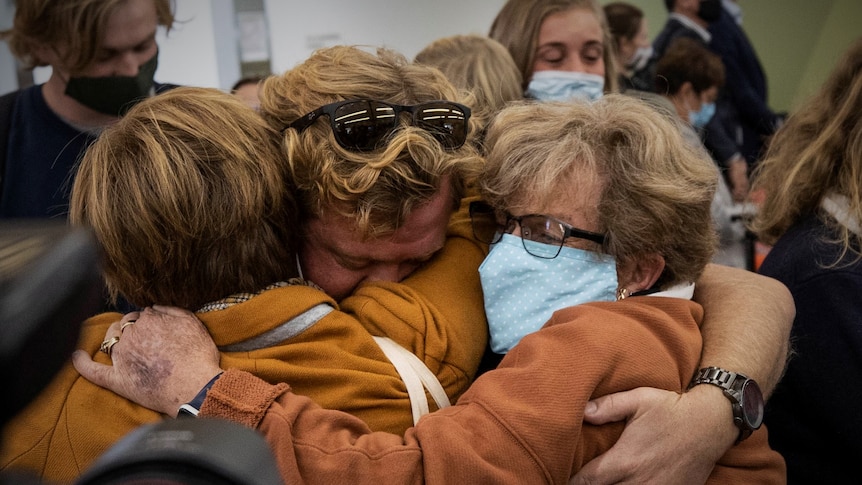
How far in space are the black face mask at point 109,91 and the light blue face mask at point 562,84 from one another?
54.8 inches

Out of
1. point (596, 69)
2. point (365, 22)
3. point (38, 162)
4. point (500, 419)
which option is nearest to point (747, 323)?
point (500, 419)

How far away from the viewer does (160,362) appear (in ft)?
4.58

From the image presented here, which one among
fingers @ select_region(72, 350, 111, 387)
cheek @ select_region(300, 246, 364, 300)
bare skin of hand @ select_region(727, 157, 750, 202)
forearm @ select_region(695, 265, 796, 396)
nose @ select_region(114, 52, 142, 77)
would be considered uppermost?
nose @ select_region(114, 52, 142, 77)

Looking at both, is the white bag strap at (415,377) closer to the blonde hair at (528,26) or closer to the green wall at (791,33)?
the blonde hair at (528,26)

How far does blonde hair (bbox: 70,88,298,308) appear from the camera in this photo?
1389 millimetres

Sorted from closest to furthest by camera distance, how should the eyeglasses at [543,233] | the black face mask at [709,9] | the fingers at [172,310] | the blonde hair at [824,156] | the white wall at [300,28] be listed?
the fingers at [172,310] < the eyeglasses at [543,233] < the blonde hair at [824,156] < the white wall at [300,28] < the black face mask at [709,9]

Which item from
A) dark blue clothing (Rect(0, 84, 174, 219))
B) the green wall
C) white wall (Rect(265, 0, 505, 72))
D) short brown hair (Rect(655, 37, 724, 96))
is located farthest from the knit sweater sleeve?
the green wall

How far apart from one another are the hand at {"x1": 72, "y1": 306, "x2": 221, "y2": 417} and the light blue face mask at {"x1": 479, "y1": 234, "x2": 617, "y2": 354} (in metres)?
0.58

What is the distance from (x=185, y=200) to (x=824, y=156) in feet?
5.35

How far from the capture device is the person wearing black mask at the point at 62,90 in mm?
2098

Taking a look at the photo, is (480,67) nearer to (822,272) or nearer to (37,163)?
(822,272)

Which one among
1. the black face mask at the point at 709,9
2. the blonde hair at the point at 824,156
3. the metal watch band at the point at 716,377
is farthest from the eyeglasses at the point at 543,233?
the black face mask at the point at 709,9

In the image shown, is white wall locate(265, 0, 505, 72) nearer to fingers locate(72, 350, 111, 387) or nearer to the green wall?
the green wall

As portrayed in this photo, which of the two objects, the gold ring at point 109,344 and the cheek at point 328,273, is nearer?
the gold ring at point 109,344
